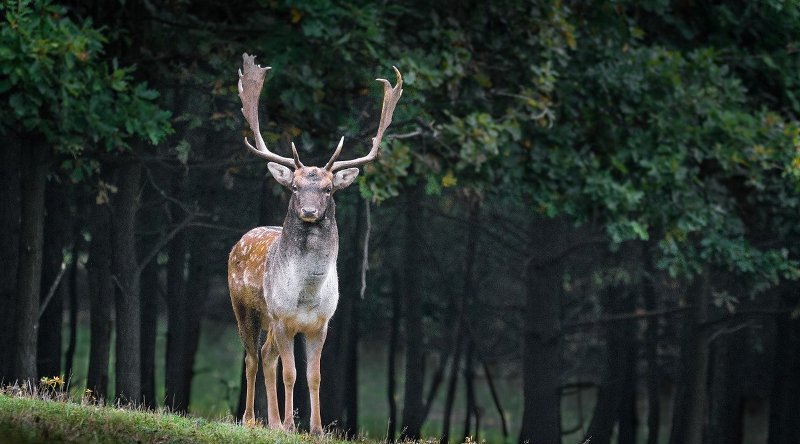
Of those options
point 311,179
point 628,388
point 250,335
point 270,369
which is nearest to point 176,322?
point 628,388

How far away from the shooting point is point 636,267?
2353cm

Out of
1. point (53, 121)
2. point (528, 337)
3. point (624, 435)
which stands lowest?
point (624, 435)

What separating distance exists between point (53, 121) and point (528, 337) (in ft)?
32.8

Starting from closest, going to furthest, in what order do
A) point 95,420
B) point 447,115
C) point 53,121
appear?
point 95,420 < point 53,121 < point 447,115

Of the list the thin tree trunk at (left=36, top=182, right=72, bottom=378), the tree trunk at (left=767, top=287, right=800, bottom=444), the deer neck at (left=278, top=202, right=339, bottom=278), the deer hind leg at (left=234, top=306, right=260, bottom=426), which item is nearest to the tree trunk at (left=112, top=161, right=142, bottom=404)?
the thin tree trunk at (left=36, top=182, right=72, bottom=378)

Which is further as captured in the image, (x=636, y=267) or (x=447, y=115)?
(x=636, y=267)

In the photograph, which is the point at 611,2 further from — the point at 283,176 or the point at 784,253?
the point at 283,176

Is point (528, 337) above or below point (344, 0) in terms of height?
below

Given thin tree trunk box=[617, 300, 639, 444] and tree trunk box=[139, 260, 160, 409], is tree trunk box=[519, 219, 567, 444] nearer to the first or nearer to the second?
thin tree trunk box=[617, 300, 639, 444]

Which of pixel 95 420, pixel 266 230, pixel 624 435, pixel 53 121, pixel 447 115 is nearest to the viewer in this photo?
pixel 95 420

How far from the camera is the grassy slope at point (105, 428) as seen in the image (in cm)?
934

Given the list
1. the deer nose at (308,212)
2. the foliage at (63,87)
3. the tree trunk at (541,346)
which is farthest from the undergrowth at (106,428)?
the tree trunk at (541,346)

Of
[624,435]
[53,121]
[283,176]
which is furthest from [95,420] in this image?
[624,435]

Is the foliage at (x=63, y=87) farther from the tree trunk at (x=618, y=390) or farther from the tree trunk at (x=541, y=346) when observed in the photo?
the tree trunk at (x=618, y=390)
